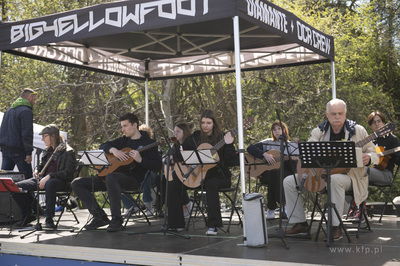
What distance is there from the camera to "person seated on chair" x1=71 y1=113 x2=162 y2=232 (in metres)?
6.32

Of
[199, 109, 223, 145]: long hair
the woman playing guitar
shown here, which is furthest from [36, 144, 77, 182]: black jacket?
the woman playing guitar

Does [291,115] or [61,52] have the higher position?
[61,52]

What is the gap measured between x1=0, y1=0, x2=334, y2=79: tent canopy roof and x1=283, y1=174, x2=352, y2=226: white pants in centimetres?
176

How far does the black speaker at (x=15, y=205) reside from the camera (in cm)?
717

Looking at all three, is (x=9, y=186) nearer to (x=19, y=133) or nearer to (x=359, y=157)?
(x=19, y=133)

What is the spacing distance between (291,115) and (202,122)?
269 inches

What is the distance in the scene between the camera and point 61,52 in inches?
295

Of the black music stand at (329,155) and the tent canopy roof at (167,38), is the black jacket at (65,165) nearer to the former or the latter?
the tent canopy roof at (167,38)

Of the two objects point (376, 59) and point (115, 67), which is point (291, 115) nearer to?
point (376, 59)

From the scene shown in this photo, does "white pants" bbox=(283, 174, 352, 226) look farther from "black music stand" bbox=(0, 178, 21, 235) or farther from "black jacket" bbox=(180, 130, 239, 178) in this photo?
"black music stand" bbox=(0, 178, 21, 235)

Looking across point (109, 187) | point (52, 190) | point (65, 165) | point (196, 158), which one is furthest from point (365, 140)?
point (52, 190)

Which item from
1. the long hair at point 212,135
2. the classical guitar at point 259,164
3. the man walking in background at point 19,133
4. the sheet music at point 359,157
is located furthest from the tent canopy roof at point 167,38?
the sheet music at point 359,157

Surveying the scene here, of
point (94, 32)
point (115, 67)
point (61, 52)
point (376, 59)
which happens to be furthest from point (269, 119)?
point (94, 32)

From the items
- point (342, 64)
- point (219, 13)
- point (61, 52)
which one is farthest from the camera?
point (342, 64)
